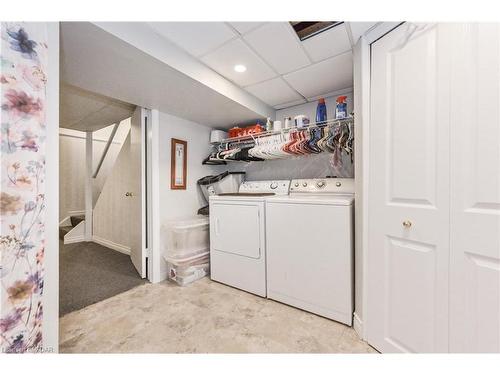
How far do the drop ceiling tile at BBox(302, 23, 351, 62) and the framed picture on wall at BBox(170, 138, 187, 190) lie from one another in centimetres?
179

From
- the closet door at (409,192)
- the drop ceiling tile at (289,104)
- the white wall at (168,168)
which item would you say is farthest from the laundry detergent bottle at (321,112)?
the white wall at (168,168)

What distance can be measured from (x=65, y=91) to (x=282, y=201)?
2696 millimetres

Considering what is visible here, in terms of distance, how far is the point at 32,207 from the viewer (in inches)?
36.9

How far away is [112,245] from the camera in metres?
3.56

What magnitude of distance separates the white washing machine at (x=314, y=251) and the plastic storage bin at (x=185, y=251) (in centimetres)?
93

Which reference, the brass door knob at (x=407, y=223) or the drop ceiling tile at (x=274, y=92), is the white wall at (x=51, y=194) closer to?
the drop ceiling tile at (x=274, y=92)

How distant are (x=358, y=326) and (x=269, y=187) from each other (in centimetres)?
155

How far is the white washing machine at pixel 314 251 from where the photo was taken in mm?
1577

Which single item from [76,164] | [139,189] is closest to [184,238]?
[139,189]

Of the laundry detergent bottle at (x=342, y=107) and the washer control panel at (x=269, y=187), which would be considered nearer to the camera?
the laundry detergent bottle at (x=342, y=107)

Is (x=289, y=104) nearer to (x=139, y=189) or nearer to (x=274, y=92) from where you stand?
(x=274, y=92)

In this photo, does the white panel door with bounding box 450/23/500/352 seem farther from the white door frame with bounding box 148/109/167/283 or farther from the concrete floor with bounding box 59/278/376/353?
the white door frame with bounding box 148/109/167/283

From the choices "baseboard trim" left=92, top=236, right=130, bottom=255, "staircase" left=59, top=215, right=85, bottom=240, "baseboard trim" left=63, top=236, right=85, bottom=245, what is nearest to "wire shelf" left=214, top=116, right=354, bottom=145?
"baseboard trim" left=92, top=236, right=130, bottom=255
